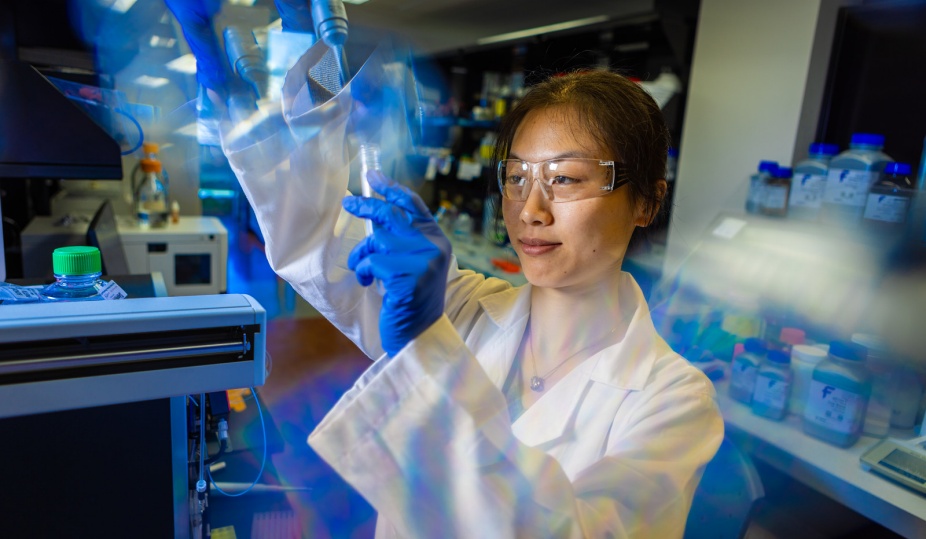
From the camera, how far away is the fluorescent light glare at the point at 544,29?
2816 millimetres

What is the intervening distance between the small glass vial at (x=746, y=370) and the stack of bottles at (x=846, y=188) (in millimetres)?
522

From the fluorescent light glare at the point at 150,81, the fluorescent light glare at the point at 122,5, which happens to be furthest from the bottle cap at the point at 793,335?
the fluorescent light glare at the point at 122,5

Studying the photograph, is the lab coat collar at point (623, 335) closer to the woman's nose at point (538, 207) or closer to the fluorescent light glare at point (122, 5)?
the woman's nose at point (538, 207)

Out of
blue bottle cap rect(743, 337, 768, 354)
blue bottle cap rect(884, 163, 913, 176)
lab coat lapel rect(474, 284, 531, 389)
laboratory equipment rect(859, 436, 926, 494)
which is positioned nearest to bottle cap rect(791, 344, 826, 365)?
blue bottle cap rect(743, 337, 768, 354)

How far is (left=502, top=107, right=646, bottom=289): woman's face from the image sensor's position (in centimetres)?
85

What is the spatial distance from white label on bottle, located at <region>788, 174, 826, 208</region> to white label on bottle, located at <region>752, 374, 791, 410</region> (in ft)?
2.30

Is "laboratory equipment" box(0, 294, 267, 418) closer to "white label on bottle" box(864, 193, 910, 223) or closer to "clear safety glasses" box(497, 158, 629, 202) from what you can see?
"clear safety glasses" box(497, 158, 629, 202)

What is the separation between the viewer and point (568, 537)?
23.2 inches

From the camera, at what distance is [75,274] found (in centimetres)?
74

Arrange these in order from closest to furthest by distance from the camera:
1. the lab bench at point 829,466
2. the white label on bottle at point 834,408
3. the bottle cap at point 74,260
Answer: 1. the bottle cap at point 74,260
2. the lab bench at point 829,466
3. the white label on bottle at point 834,408

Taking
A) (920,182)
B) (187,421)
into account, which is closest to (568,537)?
(187,421)

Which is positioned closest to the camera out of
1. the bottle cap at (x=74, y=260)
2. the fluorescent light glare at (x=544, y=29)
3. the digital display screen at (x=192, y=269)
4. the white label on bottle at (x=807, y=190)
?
the bottle cap at (x=74, y=260)

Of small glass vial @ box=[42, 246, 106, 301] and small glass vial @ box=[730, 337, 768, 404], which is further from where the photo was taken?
small glass vial @ box=[730, 337, 768, 404]

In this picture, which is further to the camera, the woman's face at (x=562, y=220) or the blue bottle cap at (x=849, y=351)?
the blue bottle cap at (x=849, y=351)
